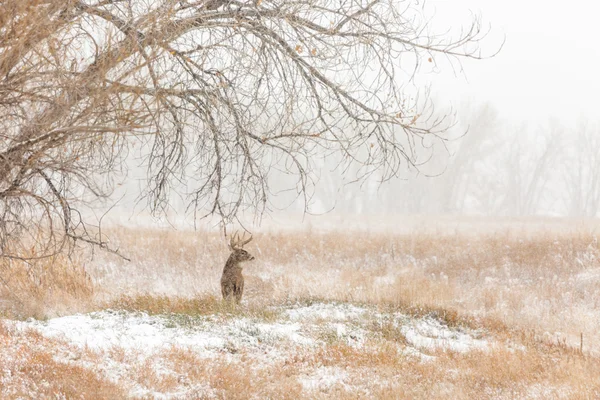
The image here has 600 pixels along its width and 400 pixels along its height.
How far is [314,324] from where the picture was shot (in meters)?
8.70

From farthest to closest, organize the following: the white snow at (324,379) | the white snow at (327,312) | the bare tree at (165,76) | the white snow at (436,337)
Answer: the white snow at (327,312) → the white snow at (436,337) → the white snow at (324,379) → the bare tree at (165,76)

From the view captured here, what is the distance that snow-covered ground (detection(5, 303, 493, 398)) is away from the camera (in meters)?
6.23

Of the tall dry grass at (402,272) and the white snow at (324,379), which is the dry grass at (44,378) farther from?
the tall dry grass at (402,272)

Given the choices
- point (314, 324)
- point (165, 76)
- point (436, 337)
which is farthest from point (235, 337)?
point (165, 76)

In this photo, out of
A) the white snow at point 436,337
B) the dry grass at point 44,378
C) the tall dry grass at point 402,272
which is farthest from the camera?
the tall dry grass at point 402,272

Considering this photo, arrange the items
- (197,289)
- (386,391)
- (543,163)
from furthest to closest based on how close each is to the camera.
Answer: (543,163)
(197,289)
(386,391)

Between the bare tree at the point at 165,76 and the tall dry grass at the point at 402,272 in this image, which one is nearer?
the bare tree at the point at 165,76

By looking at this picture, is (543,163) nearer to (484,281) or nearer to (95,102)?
(484,281)

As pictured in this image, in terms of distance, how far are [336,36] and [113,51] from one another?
10.5 ft

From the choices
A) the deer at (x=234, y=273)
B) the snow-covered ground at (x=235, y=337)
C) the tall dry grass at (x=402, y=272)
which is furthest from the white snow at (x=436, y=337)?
the deer at (x=234, y=273)

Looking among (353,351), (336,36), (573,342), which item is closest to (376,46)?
(336,36)

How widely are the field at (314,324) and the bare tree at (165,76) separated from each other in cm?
148

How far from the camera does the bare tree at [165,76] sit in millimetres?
4922

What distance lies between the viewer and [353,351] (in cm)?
727
